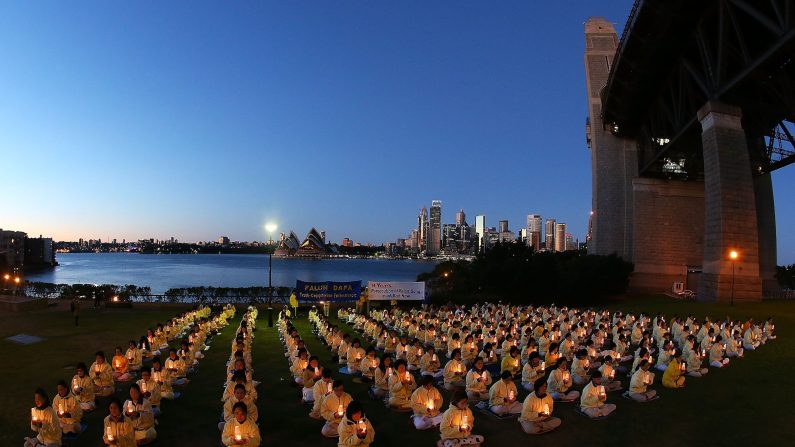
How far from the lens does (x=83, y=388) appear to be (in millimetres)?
11242

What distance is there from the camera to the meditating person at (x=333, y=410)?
9664 millimetres

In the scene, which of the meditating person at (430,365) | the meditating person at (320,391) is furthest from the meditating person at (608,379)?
the meditating person at (320,391)

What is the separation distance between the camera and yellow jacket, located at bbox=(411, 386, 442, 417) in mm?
10414

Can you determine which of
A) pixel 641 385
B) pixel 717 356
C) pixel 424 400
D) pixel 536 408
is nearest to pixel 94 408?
pixel 424 400

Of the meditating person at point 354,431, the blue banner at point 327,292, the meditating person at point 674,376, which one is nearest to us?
the meditating person at point 354,431

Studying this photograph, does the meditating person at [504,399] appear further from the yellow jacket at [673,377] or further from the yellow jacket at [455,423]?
the yellow jacket at [673,377]

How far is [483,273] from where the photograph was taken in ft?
148

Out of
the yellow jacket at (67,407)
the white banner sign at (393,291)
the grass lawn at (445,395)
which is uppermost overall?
the white banner sign at (393,291)

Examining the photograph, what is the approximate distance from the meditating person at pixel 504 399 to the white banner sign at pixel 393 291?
18.1 metres

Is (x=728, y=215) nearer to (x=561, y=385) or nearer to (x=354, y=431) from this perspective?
(x=561, y=385)

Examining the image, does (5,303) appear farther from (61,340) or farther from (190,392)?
(190,392)

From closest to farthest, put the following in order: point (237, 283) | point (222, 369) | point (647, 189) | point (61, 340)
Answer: point (222, 369), point (61, 340), point (647, 189), point (237, 283)

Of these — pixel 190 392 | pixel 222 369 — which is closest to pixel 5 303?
pixel 222 369

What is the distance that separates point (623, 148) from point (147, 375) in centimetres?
5122
